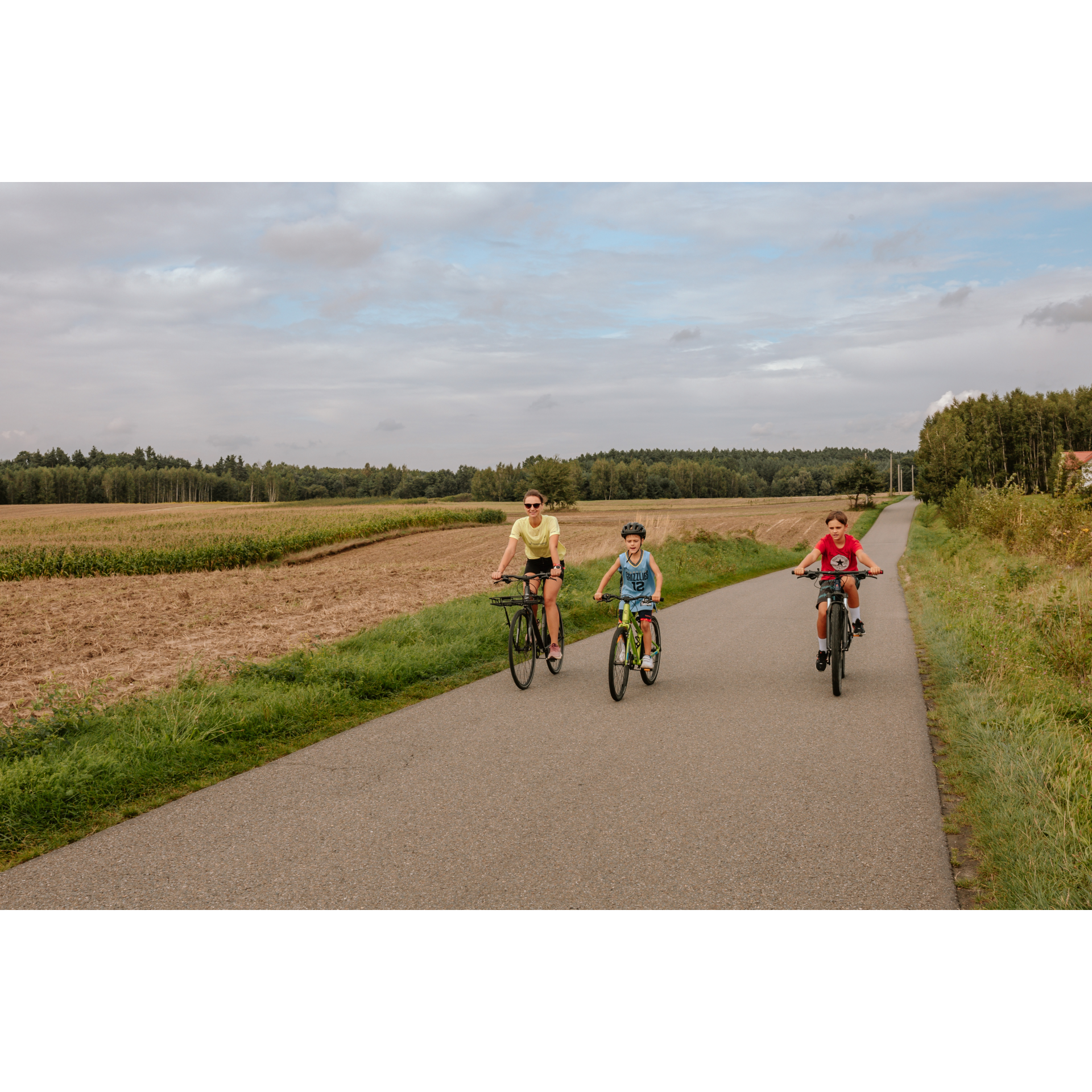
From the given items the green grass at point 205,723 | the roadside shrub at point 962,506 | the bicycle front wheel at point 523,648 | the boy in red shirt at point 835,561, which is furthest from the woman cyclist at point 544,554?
the roadside shrub at point 962,506

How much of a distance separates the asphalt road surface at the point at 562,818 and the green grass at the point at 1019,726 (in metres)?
0.27

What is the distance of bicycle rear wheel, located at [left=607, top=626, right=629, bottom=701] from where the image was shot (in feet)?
25.7

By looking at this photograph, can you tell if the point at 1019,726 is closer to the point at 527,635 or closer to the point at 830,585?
the point at 830,585

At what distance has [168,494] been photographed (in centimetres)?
13150

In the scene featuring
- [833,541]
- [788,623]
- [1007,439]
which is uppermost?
[1007,439]

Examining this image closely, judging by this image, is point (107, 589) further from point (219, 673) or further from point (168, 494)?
point (168, 494)

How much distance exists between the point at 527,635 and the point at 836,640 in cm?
319

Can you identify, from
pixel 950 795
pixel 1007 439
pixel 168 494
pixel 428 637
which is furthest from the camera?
pixel 168 494

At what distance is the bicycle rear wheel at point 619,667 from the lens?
7848 millimetres

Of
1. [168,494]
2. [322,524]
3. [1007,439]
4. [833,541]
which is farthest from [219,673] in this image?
[168,494]

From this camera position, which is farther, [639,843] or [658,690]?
[658,690]

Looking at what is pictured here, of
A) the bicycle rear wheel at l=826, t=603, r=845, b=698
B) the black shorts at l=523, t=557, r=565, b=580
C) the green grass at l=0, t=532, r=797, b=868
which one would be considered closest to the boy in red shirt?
the bicycle rear wheel at l=826, t=603, r=845, b=698

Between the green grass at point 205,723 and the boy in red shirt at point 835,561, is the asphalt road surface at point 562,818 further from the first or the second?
the boy in red shirt at point 835,561
